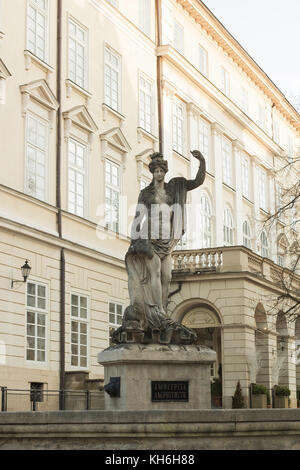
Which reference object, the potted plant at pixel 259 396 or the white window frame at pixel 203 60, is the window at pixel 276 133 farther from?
the potted plant at pixel 259 396

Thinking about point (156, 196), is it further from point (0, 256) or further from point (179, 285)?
point (179, 285)

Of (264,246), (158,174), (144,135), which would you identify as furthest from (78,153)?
(264,246)

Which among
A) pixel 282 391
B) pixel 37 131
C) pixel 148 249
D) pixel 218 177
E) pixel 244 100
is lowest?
pixel 282 391

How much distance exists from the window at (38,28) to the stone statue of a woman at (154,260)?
519 inches

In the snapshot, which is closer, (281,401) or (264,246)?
(281,401)

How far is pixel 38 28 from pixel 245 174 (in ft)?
71.9

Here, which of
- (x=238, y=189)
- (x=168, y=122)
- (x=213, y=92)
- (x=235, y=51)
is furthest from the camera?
(x=235, y=51)

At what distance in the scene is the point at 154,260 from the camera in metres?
13.9

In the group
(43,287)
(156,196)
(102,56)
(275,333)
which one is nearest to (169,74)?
(102,56)

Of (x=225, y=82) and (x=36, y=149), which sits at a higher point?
(x=225, y=82)

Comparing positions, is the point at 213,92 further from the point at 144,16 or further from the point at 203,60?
the point at 144,16

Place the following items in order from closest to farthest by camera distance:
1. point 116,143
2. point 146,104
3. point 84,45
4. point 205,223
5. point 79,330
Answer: point 79,330
point 84,45
point 116,143
point 146,104
point 205,223

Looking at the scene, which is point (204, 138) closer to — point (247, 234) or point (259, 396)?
point (247, 234)
